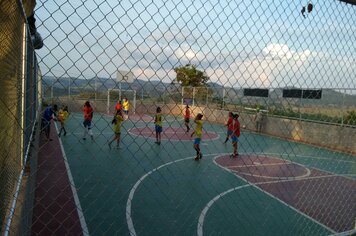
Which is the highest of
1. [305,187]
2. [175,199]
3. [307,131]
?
[307,131]

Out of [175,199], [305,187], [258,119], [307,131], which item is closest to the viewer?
[175,199]

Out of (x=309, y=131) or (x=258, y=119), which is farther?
(x=258, y=119)

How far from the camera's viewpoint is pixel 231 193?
8508 mm

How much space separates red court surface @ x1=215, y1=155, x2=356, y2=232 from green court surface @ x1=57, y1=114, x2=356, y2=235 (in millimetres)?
315

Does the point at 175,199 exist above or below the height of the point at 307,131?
below

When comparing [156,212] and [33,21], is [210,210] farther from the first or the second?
[33,21]

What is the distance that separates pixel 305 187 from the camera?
963 centimetres

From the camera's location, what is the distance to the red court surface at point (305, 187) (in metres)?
7.33

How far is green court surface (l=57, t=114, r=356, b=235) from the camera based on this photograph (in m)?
6.34

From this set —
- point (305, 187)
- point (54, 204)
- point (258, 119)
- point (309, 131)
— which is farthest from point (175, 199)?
point (258, 119)

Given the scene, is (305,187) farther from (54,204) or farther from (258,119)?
(258,119)

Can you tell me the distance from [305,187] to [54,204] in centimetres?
669

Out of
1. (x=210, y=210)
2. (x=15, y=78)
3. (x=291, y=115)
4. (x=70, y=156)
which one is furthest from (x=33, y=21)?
(x=291, y=115)

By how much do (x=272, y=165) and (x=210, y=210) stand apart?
5.76m
